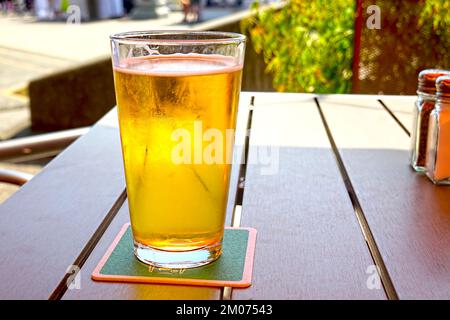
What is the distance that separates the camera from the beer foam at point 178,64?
615 millimetres

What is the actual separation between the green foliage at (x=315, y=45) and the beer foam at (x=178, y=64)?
2620 mm

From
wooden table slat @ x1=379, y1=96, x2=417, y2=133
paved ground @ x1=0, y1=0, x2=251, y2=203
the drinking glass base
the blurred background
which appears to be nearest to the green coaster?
the drinking glass base

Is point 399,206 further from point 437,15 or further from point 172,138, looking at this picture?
point 437,15

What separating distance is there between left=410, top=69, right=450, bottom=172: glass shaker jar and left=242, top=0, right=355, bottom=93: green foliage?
219cm

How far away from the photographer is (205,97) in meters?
0.61

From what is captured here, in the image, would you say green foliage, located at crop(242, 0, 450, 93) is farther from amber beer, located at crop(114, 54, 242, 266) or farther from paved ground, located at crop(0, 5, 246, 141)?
amber beer, located at crop(114, 54, 242, 266)

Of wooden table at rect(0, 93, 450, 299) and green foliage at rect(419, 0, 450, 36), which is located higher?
wooden table at rect(0, 93, 450, 299)

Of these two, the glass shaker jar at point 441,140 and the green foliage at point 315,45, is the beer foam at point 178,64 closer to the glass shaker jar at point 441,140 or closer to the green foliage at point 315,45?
the glass shaker jar at point 441,140

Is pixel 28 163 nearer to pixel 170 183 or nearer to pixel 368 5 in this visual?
pixel 368 5

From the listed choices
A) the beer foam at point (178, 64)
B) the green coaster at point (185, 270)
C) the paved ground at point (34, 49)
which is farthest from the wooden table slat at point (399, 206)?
the paved ground at point (34, 49)

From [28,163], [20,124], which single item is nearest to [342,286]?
[28,163]

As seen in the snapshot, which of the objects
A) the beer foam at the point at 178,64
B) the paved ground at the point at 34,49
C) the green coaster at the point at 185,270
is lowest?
the paved ground at the point at 34,49

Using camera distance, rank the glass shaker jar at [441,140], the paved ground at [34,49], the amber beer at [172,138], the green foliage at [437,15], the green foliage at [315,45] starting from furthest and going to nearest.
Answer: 1. the paved ground at [34,49]
2. the green foliage at [315,45]
3. the green foliage at [437,15]
4. the glass shaker jar at [441,140]
5. the amber beer at [172,138]

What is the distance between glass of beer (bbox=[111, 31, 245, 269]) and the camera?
2.02 ft
